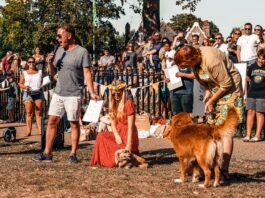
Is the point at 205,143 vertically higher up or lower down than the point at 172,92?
lower down

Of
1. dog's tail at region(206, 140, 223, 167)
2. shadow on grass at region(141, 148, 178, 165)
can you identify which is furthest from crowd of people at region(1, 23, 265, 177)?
shadow on grass at region(141, 148, 178, 165)

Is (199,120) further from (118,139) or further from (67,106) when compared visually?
(67,106)

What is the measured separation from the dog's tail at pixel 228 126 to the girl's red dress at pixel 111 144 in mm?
2755

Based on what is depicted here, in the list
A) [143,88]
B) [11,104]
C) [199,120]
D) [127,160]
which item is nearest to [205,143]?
[199,120]

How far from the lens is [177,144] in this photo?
28.2ft

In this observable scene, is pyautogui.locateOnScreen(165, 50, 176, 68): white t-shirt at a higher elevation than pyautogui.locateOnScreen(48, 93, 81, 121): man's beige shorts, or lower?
higher

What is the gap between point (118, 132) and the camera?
35.9 feet

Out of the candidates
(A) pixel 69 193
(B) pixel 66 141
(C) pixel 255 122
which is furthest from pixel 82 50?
(C) pixel 255 122

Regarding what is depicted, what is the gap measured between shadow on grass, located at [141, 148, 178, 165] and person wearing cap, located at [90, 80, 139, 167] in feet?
2.09

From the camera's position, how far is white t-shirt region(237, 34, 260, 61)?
16.3m

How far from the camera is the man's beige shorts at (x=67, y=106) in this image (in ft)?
35.5

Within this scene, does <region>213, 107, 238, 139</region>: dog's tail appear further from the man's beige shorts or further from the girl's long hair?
→ the man's beige shorts

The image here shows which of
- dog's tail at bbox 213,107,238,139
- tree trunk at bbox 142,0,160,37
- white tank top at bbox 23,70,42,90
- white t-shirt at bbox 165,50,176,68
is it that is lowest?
dog's tail at bbox 213,107,238,139

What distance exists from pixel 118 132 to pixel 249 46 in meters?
6.39
